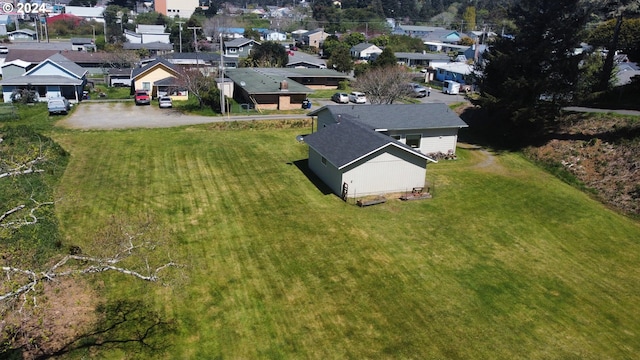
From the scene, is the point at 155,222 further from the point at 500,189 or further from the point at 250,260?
the point at 500,189

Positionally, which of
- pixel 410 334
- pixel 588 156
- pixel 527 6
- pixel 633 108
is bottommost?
pixel 410 334

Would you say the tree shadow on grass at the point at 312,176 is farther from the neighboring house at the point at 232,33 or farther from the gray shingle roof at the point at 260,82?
the neighboring house at the point at 232,33

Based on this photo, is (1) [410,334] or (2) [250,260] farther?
(2) [250,260]

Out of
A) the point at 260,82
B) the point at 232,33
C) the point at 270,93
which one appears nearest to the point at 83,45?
the point at 232,33

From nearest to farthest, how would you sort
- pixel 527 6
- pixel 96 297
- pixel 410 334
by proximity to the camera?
pixel 410 334 < pixel 96 297 < pixel 527 6

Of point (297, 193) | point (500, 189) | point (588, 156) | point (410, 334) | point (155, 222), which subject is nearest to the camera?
point (410, 334)

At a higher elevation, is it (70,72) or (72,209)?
(70,72)

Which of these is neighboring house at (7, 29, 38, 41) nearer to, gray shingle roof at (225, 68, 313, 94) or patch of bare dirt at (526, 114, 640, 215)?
gray shingle roof at (225, 68, 313, 94)

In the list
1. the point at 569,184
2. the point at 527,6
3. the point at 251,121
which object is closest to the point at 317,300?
the point at 569,184
